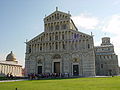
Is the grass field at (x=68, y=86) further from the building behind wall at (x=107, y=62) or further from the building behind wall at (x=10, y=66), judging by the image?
the building behind wall at (x=10, y=66)

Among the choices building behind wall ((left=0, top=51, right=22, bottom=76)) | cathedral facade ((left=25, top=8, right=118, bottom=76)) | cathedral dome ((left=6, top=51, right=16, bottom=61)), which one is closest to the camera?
cathedral facade ((left=25, top=8, right=118, bottom=76))

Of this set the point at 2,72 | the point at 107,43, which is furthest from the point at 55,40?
the point at 107,43

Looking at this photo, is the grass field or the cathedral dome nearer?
the grass field

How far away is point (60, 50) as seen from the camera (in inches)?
1594

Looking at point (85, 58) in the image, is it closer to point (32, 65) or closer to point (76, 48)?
point (76, 48)

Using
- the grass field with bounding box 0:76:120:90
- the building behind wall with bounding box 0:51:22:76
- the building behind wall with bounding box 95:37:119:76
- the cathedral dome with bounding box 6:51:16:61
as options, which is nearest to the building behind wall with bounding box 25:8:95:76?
the building behind wall with bounding box 0:51:22:76

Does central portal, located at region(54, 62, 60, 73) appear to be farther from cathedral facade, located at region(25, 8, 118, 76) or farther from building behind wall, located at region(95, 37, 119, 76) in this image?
building behind wall, located at region(95, 37, 119, 76)

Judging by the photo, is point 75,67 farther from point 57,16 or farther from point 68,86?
point 68,86

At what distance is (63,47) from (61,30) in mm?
4731

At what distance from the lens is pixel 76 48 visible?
3925 centimetres

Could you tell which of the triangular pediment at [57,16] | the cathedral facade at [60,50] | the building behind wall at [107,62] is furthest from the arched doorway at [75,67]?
the building behind wall at [107,62]

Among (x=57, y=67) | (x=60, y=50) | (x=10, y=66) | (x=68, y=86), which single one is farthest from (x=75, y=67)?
(x=10, y=66)

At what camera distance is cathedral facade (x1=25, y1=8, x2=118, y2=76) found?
125 ft

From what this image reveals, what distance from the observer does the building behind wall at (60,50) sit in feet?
125
